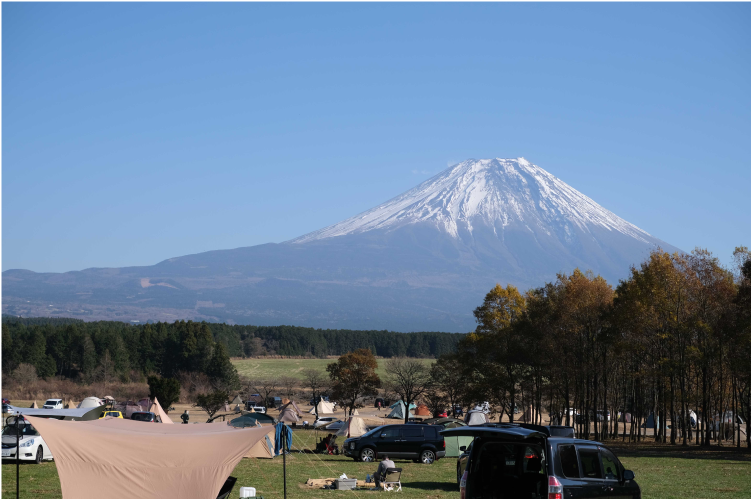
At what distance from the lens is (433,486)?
66.4 ft

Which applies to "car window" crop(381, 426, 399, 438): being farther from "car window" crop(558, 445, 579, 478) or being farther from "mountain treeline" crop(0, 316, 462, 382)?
"mountain treeline" crop(0, 316, 462, 382)

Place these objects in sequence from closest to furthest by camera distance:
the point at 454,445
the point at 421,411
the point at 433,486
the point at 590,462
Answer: the point at 590,462, the point at 433,486, the point at 454,445, the point at 421,411

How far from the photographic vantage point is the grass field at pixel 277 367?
10682 cm

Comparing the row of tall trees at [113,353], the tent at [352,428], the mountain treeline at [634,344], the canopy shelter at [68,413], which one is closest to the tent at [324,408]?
the mountain treeline at [634,344]

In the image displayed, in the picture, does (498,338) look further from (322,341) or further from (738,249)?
(322,341)

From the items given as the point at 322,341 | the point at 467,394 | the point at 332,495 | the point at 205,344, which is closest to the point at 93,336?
the point at 205,344

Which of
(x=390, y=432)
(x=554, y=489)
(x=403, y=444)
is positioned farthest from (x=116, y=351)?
(x=554, y=489)

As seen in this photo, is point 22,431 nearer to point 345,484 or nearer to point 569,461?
point 345,484

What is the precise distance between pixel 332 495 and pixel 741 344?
23193mm

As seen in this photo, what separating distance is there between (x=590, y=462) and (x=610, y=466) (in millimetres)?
1169

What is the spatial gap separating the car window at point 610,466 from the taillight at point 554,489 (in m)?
1.58

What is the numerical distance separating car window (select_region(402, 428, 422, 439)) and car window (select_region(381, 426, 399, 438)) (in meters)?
0.27

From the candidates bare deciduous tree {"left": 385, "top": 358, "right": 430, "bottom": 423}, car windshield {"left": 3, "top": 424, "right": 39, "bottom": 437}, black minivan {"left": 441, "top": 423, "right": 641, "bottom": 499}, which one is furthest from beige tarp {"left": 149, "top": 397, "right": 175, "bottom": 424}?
black minivan {"left": 441, "top": 423, "right": 641, "bottom": 499}

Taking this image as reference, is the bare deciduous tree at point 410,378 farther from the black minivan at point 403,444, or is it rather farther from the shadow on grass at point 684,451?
the black minivan at point 403,444
